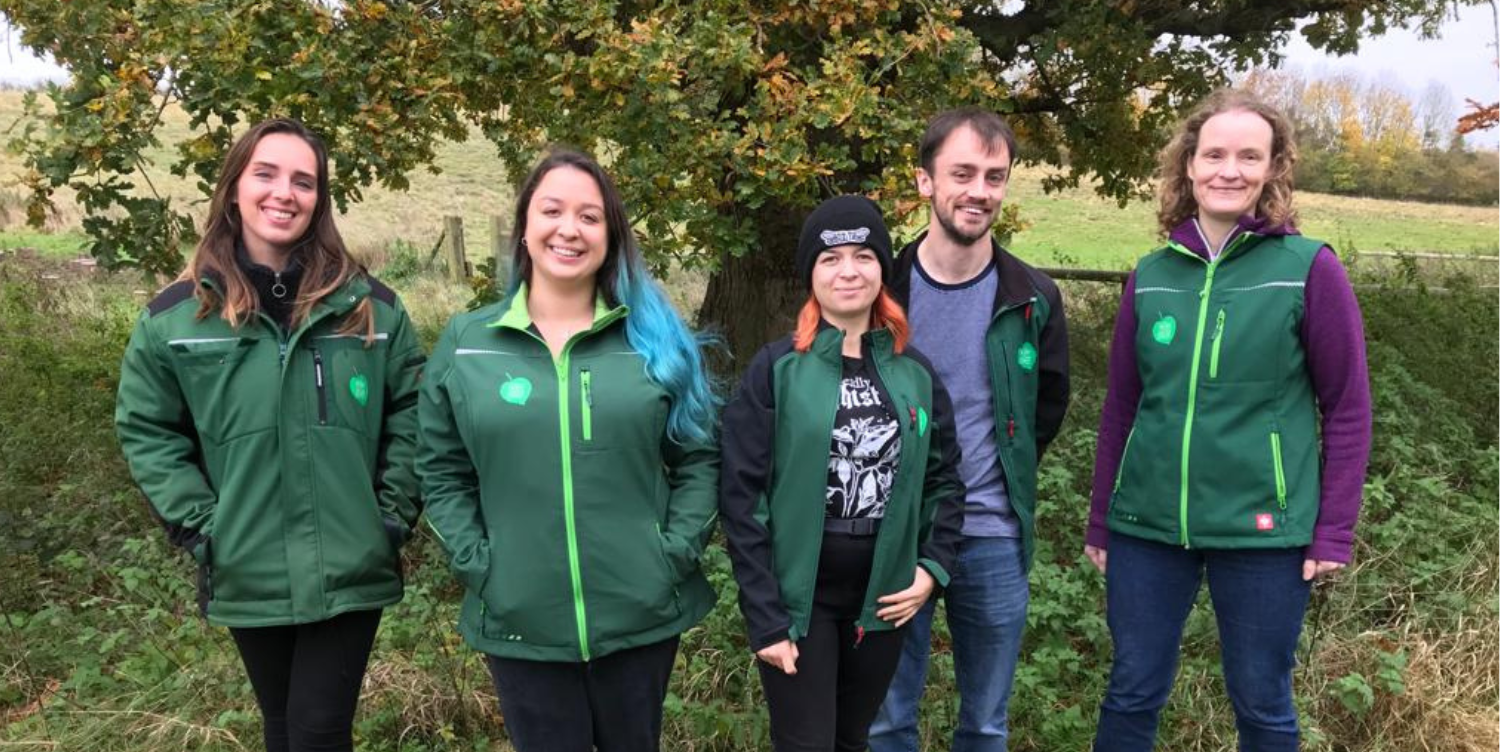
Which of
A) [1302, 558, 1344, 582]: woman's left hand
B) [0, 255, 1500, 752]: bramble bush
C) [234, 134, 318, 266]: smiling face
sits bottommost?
[0, 255, 1500, 752]: bramble bush

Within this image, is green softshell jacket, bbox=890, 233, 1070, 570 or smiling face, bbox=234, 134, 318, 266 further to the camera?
green softshell jacket, bbox=890, 233, 1070, 570

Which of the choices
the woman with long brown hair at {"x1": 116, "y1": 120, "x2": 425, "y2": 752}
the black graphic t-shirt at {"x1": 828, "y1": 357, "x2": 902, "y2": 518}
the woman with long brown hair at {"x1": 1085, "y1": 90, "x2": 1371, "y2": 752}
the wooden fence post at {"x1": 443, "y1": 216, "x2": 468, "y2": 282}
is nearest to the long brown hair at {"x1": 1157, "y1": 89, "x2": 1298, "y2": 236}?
the woman with long brown hair at {"x1": 1085, "y1": 90, "x2": 1371, "y2": 752}

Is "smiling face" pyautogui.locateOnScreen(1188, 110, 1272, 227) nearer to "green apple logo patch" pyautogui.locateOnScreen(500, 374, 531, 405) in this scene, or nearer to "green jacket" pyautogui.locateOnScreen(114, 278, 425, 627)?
"green apple logo patch" pyautogui.locateOnScreen(500, 374, 531, 405)

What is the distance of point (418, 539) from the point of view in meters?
5.68

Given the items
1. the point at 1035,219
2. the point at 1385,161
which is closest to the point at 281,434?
the point at 1035,219

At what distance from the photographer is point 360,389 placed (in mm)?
2756

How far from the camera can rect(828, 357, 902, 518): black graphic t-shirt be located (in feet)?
8.62

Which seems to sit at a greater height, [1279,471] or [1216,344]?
[1216,344]

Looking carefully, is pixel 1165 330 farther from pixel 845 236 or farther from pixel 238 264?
pixel 238 264

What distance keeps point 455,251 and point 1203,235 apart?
13726 millimetres

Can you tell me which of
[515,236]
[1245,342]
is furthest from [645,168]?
[1245,342]

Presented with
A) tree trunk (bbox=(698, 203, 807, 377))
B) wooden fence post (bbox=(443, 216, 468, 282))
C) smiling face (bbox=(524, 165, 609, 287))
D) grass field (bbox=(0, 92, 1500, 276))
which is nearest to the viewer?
smiling face (bbox=(524, 165, 609, 287))

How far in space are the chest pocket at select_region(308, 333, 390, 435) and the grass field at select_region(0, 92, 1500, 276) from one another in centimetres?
1181

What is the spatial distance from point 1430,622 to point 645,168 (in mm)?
3800
